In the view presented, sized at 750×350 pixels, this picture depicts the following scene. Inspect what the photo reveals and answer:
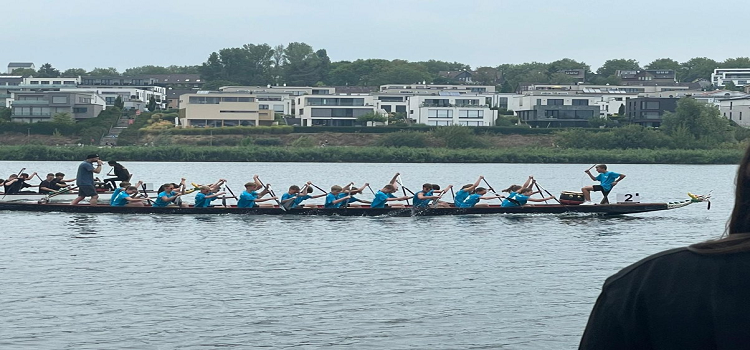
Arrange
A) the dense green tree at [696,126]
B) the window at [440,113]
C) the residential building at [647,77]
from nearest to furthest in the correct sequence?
the dense green tree at [696,126]
the window at [440,113]
the residential building at [647,77]

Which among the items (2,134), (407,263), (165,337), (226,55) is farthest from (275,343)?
(226,55)

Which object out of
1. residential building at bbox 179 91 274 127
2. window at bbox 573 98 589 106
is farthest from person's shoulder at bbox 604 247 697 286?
window at bbox 573 98 589 106

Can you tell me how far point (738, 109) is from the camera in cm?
10475

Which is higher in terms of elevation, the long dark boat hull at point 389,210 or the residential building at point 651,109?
the residential building at point 651,109

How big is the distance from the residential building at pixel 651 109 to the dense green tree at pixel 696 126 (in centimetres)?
1935

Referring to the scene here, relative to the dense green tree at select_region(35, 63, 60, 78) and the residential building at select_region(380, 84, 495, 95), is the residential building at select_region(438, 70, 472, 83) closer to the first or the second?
the residential building at select_region(380, 84, 495, 95)

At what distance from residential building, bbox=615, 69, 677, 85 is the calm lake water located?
127909 mm

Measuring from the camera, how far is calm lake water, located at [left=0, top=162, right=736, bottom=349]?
1305cm

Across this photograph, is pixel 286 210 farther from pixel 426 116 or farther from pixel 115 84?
pixel 115 84

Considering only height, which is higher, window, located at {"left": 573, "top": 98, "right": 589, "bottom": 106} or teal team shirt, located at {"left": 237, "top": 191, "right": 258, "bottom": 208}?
window, located at {"left": 573, "top": 98, "right": 589, "bottom": 106}

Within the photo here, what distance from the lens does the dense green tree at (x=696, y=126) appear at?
277 ft

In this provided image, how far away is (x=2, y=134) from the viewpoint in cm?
9400

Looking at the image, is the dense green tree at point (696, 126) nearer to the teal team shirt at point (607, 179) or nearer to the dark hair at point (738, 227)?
the teal team shirt at point (607, 179)

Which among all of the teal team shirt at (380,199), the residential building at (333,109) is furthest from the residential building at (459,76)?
the teal team shirt at (380,199)
